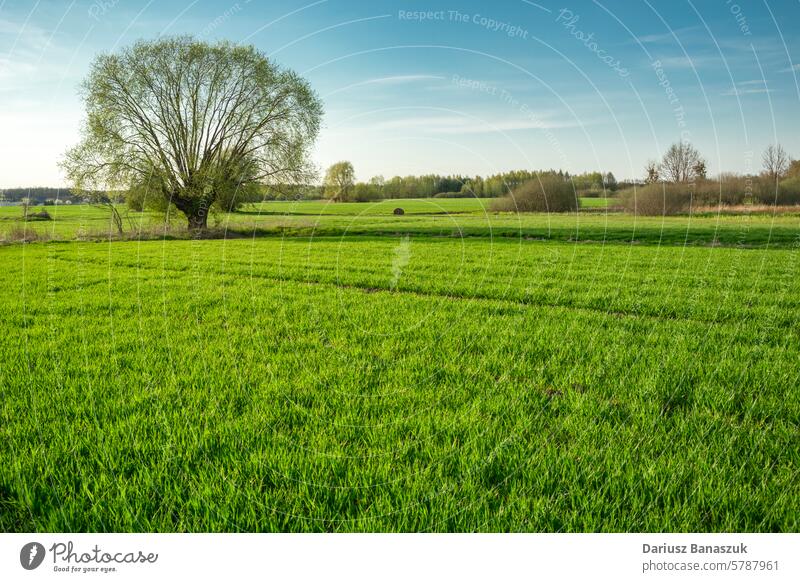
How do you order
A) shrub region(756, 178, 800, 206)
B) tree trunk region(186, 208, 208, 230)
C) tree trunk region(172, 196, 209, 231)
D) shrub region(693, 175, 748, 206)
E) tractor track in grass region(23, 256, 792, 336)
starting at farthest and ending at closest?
tree trunk region(186, 208, 208, 230) → tree trunk region(172, 196, 209, 231) → shrub region(693, 175, 748, 206) → shrub region(756, 178, 800, 206) → tractor track in grass region(23, 256, 792, 336)

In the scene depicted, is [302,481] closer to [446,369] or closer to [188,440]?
[188,440]

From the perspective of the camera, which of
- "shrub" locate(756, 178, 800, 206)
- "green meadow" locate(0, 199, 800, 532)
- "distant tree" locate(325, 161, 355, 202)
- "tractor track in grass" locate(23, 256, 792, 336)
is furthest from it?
"shrub" locate(756, 178, 800, 206)

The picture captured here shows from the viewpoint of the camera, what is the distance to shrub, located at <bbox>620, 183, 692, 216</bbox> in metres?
43.7

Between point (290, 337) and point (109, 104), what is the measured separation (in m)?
32.4

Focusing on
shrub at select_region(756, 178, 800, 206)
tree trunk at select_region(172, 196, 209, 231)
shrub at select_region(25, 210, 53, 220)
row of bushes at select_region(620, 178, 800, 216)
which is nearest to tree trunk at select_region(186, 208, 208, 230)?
tree trunk at select_region(172, 196, 209, 231)

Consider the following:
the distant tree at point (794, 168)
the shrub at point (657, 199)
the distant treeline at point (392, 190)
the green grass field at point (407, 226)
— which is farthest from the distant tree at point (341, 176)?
the shrub at point (657, 199)

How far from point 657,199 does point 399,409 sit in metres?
47.1

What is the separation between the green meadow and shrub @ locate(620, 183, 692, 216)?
1265 inches

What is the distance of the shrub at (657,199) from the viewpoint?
43.7m

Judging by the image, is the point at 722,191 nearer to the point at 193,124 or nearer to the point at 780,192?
the point at 780,192

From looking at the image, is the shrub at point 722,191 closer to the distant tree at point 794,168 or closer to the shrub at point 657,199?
the shrub at point 657,199

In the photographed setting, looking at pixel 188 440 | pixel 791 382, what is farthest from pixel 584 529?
pixel 791 382

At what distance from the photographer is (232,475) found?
4387 millimetres

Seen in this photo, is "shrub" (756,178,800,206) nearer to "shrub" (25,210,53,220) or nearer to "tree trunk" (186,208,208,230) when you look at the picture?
"tree trunk" (186,208,208,230)
